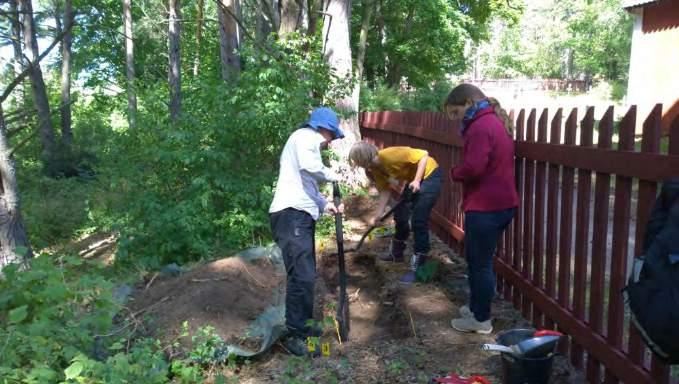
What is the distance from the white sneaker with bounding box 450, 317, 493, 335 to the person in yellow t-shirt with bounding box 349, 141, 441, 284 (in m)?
1.13

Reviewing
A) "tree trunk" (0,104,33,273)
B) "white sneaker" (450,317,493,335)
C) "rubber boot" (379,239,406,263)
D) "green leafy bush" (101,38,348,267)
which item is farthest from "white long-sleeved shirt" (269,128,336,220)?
"tree trunk" (0,104,33,273)

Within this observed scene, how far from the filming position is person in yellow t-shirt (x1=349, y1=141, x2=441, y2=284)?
5.20 metres

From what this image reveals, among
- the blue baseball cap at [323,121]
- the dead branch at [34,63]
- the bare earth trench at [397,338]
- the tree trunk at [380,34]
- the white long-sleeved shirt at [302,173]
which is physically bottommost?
the bare earth trench at [397,338]

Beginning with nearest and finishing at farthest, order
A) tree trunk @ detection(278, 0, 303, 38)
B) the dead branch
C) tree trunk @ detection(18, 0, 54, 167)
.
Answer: the dead branch → tree trunk @ detection(278, 0, 303, 38) → tree trunk @ detection(18, 0, 54, 167)

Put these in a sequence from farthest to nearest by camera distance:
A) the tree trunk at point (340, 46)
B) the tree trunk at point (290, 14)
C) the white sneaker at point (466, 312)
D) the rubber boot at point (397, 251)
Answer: the tree trunk at point (290, 14) → the tree trunk at point (340, 46) → the rubber boot at point (397, 251) → the white sneaker at point (466, 312)

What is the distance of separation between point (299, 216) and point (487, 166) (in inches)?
54.6

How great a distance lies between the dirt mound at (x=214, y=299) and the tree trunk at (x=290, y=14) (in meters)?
5.43

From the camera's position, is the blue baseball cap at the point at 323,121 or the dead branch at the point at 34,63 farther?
the dead branch at the point at 34,63

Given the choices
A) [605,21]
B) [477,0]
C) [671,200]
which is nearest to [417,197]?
[671,200]

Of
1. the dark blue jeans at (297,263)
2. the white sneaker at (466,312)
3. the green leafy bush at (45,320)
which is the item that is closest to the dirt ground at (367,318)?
the white sneaker at (466,312)

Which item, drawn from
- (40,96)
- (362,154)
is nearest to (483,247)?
(362,154)

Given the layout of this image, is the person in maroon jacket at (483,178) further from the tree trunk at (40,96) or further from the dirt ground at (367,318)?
the tree trunk at (40,96)

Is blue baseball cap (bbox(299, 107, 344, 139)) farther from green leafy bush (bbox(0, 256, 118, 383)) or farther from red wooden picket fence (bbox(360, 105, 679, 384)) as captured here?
green leafy bush (bbox(0, 256, 118, 383))

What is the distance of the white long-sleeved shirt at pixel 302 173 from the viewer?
160 inches
